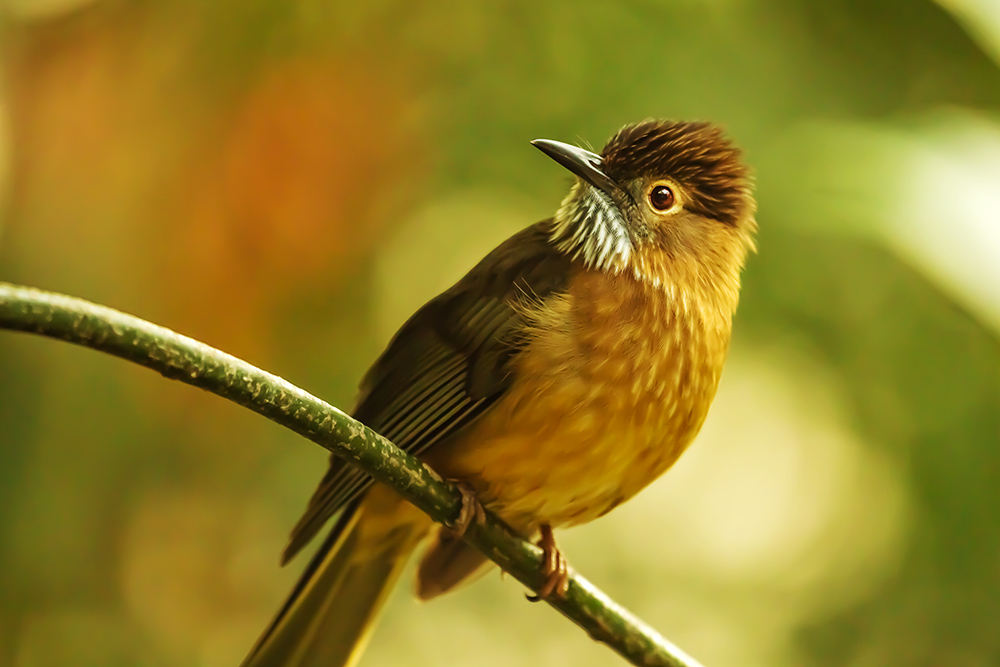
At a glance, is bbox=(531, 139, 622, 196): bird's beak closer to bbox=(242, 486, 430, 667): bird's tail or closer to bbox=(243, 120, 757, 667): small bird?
bbox=(243, 120, 757, 667): small bird

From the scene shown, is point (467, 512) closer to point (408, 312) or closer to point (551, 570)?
point (551, 570)

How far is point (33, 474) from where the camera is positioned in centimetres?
475

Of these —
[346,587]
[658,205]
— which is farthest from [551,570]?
[658,205]

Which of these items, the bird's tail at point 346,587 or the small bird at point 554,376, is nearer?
the small bird at point 554,376

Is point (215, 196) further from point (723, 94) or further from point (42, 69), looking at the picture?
point (723, 94)

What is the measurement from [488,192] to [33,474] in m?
2.77

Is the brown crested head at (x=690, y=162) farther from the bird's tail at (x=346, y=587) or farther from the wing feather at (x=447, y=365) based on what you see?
the bird's tail at (x=346, y=587)

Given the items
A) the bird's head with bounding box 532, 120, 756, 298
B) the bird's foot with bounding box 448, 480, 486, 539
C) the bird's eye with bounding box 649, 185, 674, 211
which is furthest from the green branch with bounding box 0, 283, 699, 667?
the bird's eye with bounding box 649, 185, 674, 211

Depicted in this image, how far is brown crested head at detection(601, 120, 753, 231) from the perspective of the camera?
3156 millimetres

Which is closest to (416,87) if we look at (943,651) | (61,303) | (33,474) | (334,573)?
(33,474)

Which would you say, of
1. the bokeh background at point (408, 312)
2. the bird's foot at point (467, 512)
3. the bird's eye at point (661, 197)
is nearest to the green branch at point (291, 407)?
the bird's foot at point (467, 512)

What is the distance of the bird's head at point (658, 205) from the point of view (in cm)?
300

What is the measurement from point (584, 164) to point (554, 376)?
0.76 meters

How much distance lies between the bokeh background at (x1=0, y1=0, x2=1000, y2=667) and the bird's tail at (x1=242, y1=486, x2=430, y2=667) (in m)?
1.94
